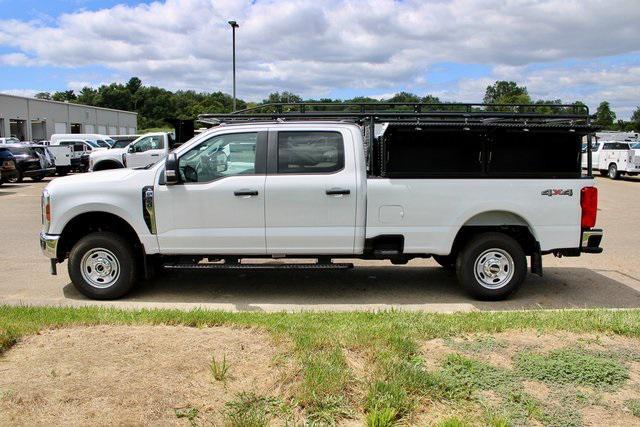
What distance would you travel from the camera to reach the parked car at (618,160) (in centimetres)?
2722

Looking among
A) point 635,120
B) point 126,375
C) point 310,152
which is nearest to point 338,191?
point 310,152

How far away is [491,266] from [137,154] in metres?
18.3

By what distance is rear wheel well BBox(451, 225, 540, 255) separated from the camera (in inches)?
282

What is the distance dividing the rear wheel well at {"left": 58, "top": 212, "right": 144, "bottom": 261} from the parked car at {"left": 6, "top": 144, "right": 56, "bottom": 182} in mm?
19410

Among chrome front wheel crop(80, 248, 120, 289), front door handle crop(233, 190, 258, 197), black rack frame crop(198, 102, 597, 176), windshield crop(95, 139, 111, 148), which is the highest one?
windshield crop(95, 139, 111, 148)

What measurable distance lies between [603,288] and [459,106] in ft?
9.80

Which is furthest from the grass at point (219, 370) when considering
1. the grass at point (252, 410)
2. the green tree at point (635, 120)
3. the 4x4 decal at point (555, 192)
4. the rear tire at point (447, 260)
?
the green tree at point (635, 120)

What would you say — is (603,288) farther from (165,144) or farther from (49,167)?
(49,167)

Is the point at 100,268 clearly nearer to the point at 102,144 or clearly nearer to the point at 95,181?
the point at 95,181

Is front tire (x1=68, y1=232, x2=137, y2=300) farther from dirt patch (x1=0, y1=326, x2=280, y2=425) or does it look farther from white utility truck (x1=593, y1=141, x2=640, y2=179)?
white utility truck (x1=593, y1=141, x2=640, y2=179)

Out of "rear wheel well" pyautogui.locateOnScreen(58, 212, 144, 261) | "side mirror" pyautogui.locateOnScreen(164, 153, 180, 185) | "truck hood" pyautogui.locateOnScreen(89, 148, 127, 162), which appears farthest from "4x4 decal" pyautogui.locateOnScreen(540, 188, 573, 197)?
"truck hood" pyautogui.locateOnScreen(89, 148, 127, 162)

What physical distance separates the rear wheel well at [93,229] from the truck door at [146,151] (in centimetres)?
1575

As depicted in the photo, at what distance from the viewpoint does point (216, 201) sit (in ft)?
22.6

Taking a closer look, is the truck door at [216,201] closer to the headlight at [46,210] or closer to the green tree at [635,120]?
the headlight at [46,210]
